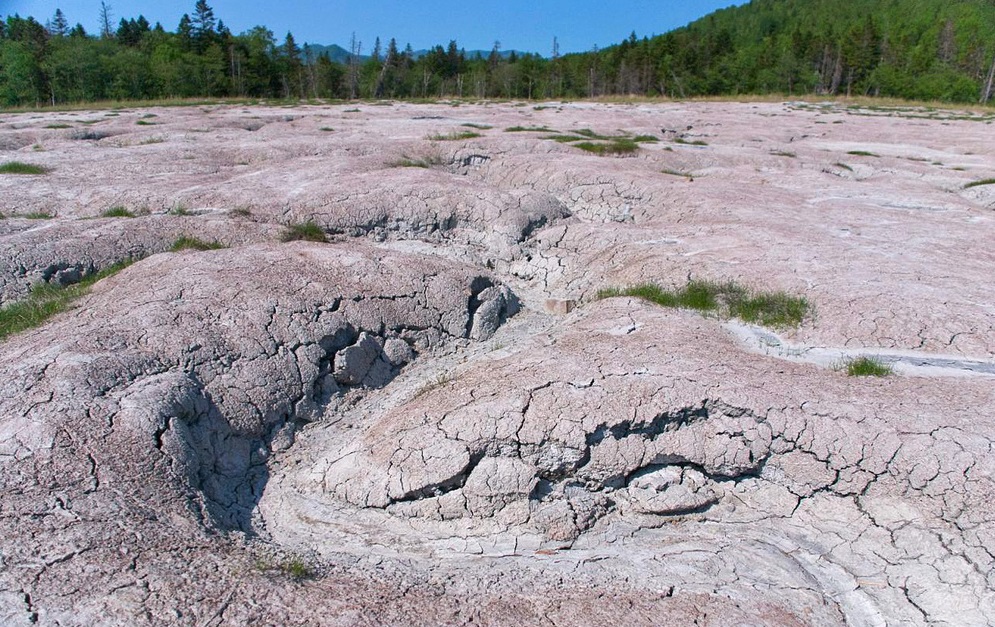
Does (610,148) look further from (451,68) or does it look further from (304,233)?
(451,68)

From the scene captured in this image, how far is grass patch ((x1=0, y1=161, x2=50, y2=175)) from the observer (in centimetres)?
1239

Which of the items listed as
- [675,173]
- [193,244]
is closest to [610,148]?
[675,173]

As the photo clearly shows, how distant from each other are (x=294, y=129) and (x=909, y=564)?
20708 mm

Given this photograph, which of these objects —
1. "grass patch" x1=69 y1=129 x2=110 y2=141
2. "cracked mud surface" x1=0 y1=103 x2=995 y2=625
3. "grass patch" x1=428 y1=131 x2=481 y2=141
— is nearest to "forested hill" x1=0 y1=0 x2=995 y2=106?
"grass patch" x1=69 y1=129 x2=110 y2=141

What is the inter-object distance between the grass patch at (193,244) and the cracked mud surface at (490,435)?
0.55ft

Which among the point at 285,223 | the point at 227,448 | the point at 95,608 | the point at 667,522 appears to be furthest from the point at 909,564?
the point at 285,223

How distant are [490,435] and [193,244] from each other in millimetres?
6067

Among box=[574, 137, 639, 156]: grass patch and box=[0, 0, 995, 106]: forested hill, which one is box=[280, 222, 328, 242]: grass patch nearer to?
box=[574, 137, 639, 156]: grass patch

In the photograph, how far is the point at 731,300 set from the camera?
7.62 m

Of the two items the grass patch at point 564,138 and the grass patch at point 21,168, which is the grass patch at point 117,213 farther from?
the grass patch at point 564,138

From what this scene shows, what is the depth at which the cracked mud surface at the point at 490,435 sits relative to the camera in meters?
3.75

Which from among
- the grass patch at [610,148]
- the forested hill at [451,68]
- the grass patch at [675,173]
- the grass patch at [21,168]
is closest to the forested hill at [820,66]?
the forested hill at [451,68]

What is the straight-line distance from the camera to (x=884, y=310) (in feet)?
22.5

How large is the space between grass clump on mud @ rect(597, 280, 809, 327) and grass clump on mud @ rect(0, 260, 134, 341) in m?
6.35
